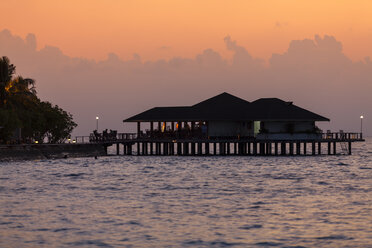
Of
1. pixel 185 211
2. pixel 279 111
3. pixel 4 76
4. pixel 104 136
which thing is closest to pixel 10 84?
pixel 4 76

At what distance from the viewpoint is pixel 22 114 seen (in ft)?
243

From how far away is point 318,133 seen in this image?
77312mm

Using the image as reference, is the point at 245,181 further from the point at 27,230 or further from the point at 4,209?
the point at 27,230

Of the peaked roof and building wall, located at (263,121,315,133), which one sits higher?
the peaked roof

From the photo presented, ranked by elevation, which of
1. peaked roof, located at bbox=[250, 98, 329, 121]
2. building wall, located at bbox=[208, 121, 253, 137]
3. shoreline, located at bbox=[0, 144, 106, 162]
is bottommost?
shoreline, located at bbox=[0, 144, 106, 162]

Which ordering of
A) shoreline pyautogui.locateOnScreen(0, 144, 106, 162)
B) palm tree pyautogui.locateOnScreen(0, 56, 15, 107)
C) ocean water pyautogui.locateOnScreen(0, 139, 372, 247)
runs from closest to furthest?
ocean water pyautogui.locateOnScreen(0, 139, 372, 247) → shoreline pyautogui.locateOnScreen(0, 144, 106, 162) → palm tree pyautogui.locateOnScreen(0, 56, 15, 107)

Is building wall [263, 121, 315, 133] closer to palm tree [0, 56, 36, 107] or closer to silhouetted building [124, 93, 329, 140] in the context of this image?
silhouetted building [124, 93, 329, 140]

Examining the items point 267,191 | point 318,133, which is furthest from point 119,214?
point 318,133

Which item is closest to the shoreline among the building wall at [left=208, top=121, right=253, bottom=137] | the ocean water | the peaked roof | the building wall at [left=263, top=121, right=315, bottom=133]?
the building wall at [left=208, top=121, right=253, bottom=137]

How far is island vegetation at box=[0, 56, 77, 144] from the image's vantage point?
229 feet

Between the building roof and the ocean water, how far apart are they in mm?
27525

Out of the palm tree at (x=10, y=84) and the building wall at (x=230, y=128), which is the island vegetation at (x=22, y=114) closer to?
the palm tree at (x=10, y=84)

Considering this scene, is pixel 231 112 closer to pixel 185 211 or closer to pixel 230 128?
pixel 230 128

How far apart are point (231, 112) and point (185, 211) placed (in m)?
50.9
